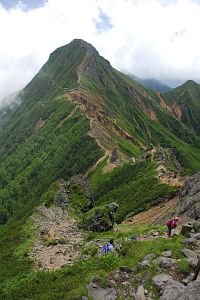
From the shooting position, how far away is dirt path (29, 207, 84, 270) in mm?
35969

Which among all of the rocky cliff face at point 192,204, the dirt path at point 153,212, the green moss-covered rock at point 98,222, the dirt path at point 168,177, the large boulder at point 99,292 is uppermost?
the large boulder at point 99,292

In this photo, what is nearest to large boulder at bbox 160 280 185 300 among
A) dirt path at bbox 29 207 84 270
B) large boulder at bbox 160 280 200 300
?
large boulder at bbox 160 280 200 300

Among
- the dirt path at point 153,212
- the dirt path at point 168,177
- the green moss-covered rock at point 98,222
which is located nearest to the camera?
the green moss-covered rock at point 98,222

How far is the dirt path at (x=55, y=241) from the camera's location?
3597cm

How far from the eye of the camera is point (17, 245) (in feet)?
141

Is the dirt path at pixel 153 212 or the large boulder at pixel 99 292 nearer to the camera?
the large boulder at pixel 99 292

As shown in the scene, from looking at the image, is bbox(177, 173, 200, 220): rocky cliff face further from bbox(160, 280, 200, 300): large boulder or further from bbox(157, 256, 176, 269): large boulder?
bbox(160, 280, 200, 300): large boulder

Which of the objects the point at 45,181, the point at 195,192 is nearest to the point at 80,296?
the point at 195,192

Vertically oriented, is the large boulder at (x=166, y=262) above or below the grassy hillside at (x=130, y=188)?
above

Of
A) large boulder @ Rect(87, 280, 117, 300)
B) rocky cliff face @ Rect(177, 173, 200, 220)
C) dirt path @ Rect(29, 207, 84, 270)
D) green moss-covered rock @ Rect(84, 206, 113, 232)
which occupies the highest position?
large boulder @ Rect(87, 280, 117, 300)

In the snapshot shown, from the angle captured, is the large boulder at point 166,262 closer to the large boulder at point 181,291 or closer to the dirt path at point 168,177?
the large boulder at point 181,291

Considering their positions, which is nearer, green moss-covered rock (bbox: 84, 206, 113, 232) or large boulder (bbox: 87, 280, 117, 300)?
large boulder (bbox: 87, 280, 117, 300)

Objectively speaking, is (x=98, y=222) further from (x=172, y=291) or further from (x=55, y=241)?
(x=172, y=291)

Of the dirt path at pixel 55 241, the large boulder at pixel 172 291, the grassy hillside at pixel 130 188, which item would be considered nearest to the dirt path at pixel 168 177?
the grassy hillside at pixel 130 188
